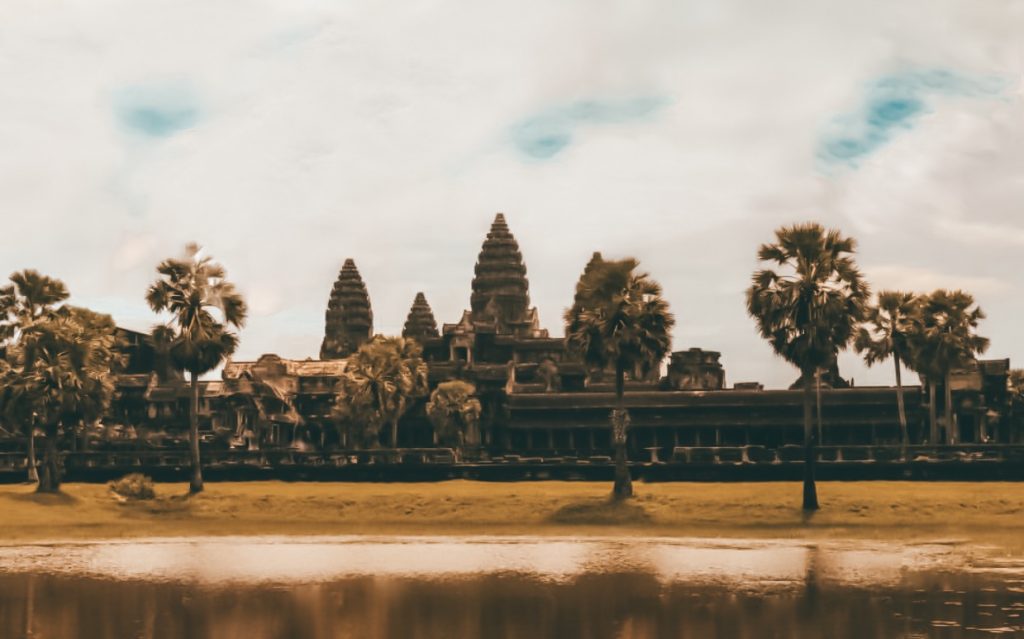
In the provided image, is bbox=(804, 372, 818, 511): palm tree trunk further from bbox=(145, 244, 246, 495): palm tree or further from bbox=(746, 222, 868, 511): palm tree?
bbox=(145, 244, 246, 495): palm tree

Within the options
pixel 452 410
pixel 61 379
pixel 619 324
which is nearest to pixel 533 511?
pixel 619 324

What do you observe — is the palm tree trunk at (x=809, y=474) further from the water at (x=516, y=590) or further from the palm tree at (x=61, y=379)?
the palm tree at (x=61, y=379)

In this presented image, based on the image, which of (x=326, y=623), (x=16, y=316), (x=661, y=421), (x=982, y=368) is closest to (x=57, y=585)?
(x=326, y=623)

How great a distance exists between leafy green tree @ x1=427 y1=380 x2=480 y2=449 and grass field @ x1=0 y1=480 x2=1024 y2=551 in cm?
2786

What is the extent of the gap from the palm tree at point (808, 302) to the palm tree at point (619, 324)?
5.45m

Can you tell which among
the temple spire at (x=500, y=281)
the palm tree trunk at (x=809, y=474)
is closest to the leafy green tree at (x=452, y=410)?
the palm tree trunk at (x=809, y=474)

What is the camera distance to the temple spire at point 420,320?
169m

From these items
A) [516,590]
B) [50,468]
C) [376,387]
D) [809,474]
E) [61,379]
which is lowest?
[516,590]

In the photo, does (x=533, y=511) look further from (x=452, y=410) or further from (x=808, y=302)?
(x=452, y=410)

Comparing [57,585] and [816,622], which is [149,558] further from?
[816,622]

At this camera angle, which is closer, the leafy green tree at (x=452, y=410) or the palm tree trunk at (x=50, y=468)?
the palm tree trunk at (x=50, y=468)

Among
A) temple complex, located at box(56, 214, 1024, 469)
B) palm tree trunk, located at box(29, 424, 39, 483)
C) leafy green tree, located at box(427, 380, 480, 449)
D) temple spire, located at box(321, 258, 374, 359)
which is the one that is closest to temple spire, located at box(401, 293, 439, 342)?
temple spire, located at box(321, 258, 374, 359)

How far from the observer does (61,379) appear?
73562 mm

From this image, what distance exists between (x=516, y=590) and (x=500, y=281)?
117710 millimetres
